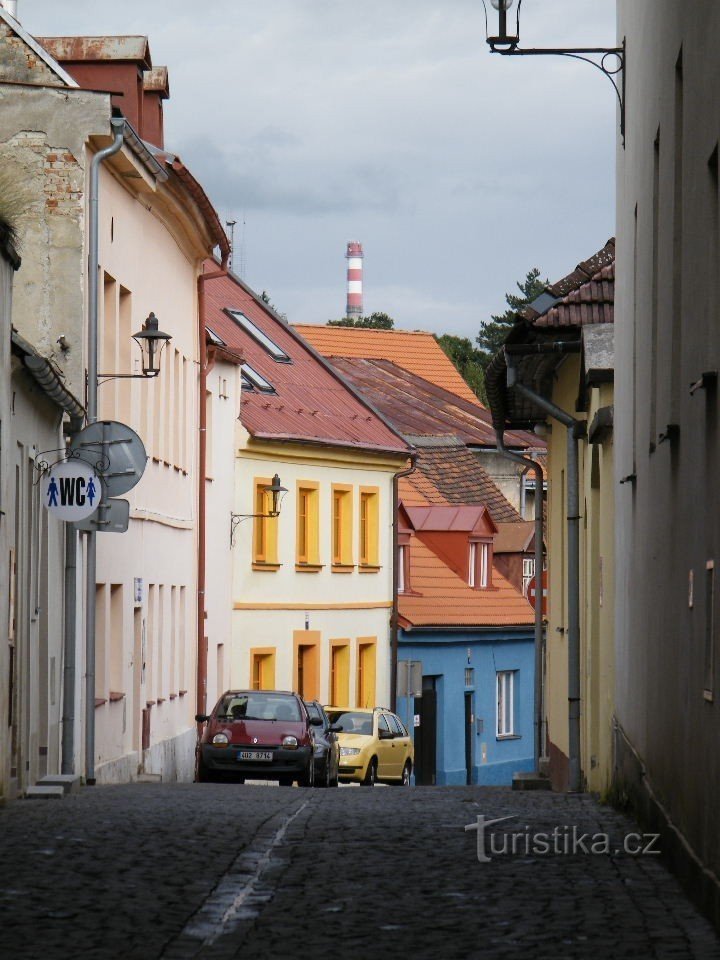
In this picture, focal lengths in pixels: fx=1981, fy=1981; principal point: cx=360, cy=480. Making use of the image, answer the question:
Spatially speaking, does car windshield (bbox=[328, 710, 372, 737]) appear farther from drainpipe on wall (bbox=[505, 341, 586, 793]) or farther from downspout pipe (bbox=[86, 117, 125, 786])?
drainpipe on wall (bbox=[505, 341, 586, 793])

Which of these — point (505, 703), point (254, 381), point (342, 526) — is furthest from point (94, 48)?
point (505, 703)

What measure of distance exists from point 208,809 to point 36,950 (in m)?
7.39

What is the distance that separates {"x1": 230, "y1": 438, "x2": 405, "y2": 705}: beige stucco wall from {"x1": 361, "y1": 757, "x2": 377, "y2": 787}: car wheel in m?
4.94

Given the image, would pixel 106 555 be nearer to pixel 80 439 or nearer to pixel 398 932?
pixel 80 439

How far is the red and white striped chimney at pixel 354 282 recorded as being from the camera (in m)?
102

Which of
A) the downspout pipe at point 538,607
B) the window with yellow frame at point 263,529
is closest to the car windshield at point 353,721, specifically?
the window with yellow frame at point 263,529

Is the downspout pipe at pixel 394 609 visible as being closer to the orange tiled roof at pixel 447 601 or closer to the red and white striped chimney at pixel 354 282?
the orange tiled roof at pixel 447 601

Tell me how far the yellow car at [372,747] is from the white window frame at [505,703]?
1127cm

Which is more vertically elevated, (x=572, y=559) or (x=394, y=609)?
(x=572, y=559)

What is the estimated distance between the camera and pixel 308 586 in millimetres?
42688

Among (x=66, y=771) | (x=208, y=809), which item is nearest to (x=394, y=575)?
(x=66, y=771)

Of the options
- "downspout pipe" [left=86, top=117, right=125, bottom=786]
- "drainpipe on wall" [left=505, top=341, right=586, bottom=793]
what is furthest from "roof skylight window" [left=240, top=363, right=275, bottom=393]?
"drainpipe on wall" [left=505, top=341, right=586, bottom=793]

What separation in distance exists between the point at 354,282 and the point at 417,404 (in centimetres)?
4375

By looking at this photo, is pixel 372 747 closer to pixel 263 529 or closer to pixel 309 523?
pixel 263 529
